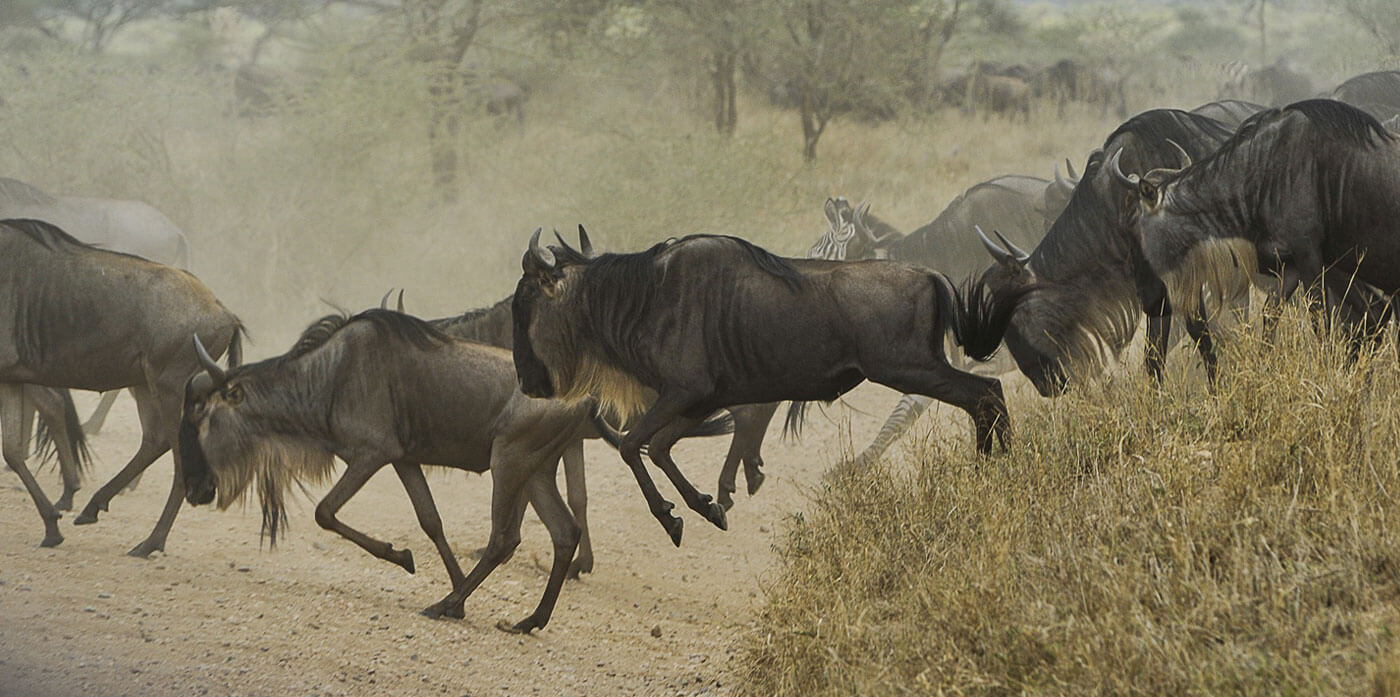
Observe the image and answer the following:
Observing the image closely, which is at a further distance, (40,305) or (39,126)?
(39,126)

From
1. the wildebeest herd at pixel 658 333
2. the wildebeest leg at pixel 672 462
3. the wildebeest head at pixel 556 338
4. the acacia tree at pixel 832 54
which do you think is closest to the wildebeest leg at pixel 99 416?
the wildebeest herd at pixel 658 333

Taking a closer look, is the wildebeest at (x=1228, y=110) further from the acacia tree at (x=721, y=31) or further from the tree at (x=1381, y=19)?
the tree at (x=1381, y=19)

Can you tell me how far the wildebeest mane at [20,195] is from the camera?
13.2m

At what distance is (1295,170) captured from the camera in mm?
5445

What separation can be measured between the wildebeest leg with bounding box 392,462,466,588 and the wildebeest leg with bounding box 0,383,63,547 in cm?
176

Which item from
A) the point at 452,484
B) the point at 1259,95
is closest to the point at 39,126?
the point at 452,484

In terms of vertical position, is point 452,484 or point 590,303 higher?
point 590,303

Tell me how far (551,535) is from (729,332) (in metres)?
1.32

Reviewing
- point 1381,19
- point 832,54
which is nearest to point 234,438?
point 832,54

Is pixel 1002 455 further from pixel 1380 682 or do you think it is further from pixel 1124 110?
pixel 1124 110

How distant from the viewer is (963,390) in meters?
5.36

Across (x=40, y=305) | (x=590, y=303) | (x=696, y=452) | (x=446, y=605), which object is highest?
(x=590, y=303)

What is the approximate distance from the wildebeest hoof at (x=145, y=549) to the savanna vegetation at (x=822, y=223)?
2992mm

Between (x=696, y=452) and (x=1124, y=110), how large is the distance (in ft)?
48.8
